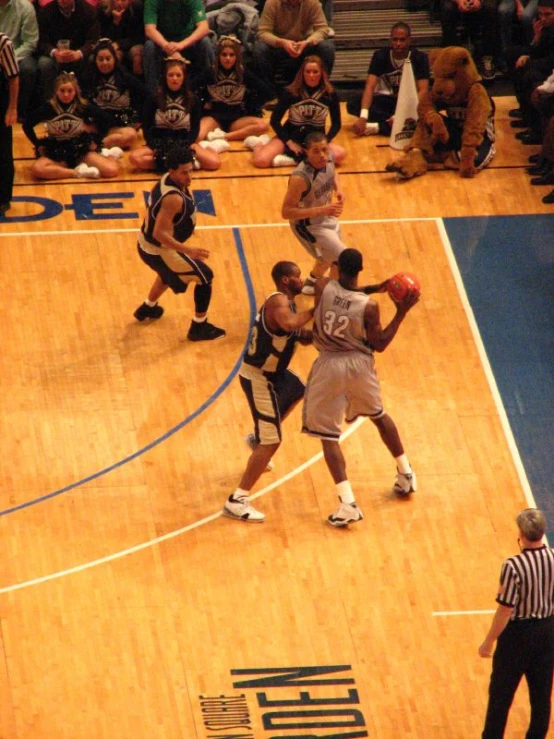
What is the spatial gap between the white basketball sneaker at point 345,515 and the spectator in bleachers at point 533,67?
625 centimetres

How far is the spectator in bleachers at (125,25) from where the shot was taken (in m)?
15.1

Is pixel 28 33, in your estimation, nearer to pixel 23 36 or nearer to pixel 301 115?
pixel 23 36

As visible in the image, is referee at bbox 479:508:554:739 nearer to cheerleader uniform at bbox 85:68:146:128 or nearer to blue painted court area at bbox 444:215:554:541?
blue painted court area at bbox 444:215:554:541

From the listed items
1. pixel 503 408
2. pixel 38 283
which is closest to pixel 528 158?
pixel 503 408

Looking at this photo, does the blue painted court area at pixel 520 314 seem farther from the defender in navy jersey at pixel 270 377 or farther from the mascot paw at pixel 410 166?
the defender in navy jersey at pixel 270 377

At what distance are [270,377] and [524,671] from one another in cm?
299

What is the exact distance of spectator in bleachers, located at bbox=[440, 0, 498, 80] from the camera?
1570cm

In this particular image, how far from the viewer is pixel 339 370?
32.1ft

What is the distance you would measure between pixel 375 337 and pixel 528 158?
5726 millimetres

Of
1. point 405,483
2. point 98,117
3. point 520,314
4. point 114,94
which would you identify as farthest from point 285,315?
point 114,94

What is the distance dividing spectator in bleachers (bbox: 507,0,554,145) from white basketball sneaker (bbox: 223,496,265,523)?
253 inches

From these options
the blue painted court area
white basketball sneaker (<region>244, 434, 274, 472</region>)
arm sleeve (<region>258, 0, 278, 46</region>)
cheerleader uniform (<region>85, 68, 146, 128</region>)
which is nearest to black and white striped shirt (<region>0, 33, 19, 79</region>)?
cheerleader uniform (<region>85, 68, 146, 128</region>)

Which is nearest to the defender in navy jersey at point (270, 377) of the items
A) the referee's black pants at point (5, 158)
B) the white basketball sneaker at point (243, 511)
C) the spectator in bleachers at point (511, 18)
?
the white basketball sneaker at point (243, 511)

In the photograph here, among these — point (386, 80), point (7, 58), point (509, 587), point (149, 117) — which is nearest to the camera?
point (509, 587)
